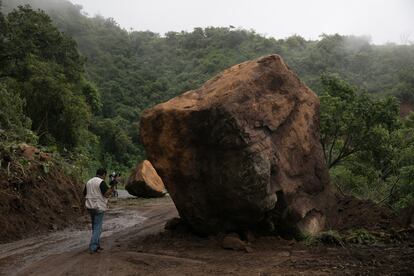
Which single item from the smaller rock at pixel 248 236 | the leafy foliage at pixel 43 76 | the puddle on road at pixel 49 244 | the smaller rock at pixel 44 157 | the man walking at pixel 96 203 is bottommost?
the puddle on road at pixel 49 244

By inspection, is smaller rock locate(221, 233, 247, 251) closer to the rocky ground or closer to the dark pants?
the rocky ground

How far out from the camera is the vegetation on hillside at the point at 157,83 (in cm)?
1641

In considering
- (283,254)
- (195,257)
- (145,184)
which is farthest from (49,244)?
(145,184)

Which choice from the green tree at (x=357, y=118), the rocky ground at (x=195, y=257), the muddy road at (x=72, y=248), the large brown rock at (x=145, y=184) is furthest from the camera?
the large brown rock at (x=145, y=184)

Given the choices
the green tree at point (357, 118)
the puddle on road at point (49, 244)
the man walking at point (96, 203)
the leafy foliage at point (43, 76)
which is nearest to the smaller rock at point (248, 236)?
the man walking at point (96, 203)

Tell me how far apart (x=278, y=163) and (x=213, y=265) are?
9.15 feet

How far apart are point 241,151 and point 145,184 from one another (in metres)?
14.5

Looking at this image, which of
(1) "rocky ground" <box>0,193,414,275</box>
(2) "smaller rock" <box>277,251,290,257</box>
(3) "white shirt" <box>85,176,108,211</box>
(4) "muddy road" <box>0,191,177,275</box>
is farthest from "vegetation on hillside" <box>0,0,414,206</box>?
(3) "white shirt" <box>85,176,108,211</box>

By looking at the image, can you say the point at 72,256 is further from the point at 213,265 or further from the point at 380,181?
the point at 380,181

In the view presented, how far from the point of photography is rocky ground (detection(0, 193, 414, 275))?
7637mm

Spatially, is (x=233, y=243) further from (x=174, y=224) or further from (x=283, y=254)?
(x=174, y=224)

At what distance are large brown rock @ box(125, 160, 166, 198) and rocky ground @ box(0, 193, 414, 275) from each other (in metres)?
11.5

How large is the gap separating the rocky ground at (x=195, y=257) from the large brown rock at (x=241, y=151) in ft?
2.34

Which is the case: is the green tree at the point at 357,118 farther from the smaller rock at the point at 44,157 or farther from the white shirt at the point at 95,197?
the smaller rock at the point at 44,157
